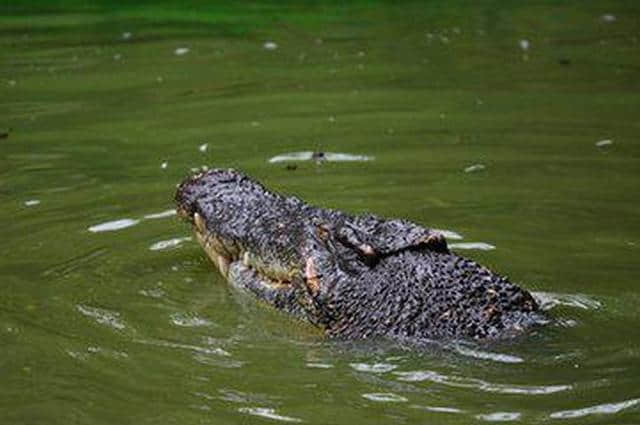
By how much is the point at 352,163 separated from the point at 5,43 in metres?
6.24

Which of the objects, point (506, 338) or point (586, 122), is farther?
point (586, 122)

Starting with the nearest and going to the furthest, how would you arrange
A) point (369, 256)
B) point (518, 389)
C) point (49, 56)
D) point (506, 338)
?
point (518, 389), point (506, 338), point (369, 256), point (49, 56)

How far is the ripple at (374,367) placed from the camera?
5.71 meters

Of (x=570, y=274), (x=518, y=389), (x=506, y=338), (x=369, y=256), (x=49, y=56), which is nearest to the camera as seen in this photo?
(x=518, y=389)

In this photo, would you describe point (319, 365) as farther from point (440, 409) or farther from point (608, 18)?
point (608, 18)

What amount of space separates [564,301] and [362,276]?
3.44 ft

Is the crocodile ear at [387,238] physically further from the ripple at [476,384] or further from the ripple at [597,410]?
the ripple at [597,410]

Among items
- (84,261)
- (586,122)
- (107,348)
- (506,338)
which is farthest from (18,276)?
(586,122)

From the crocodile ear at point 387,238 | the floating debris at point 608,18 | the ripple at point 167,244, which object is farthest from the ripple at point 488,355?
the floating debris at point 608,18

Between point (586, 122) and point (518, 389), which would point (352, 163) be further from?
point (518, 389)

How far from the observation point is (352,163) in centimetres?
967

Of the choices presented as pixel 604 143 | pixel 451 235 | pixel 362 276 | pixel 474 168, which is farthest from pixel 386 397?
pixel 604 143

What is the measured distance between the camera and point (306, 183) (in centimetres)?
912

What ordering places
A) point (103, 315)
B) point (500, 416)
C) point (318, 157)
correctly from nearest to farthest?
point (500, 416) → point (103, 315) → point (318, 157)
